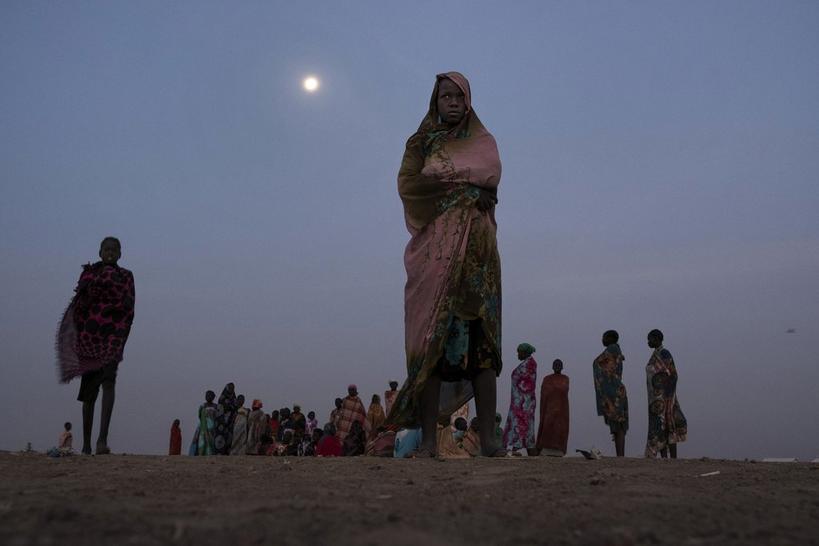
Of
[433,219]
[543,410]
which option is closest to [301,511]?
[433,219]

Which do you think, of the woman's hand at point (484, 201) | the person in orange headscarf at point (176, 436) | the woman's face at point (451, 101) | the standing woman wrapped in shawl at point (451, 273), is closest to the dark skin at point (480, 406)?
the standing woman wrapped in shawl at point (451, 273)

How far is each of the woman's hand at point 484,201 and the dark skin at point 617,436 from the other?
570 centimetres

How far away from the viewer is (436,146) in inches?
209

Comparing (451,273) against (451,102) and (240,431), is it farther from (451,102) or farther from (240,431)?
(240,431)


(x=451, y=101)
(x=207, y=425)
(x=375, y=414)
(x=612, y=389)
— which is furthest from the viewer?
(x=375, y=414)

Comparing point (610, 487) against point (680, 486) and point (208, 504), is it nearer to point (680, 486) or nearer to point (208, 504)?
point (680, 486)

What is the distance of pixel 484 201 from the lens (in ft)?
16.8

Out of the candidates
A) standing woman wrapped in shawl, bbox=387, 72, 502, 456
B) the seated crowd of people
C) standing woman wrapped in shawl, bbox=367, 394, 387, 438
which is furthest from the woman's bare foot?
standing woman wrapped in shawl, bbox=367, 394, 387, 438

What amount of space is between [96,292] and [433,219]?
10.2 feet

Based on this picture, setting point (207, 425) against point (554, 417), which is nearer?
point (554, 417)

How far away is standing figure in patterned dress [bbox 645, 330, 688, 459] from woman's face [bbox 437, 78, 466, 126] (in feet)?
18.8

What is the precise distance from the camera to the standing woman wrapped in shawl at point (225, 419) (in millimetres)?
13039

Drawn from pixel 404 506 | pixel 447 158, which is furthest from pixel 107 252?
pixel 404 506

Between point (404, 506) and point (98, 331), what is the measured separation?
183 inches
